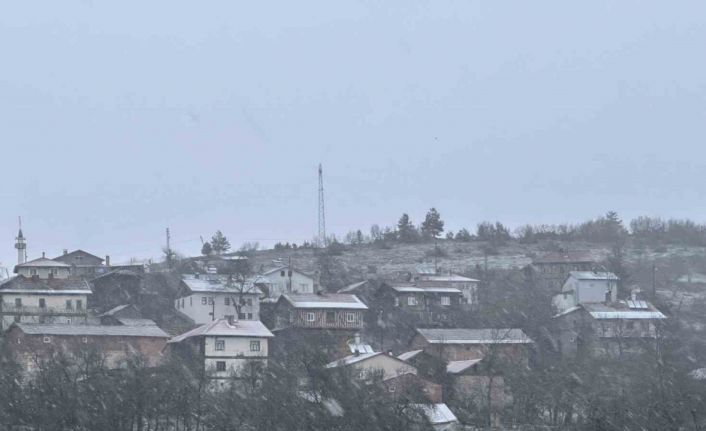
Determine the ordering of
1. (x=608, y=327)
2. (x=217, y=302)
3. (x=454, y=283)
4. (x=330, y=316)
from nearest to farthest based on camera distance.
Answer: (x=330, y=316), (x=217, y=302), (x=608, y=327), (x=454, y=283)

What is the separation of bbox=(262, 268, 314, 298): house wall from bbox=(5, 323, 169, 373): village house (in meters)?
19.4

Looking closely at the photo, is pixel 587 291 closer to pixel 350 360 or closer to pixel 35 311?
pixel 350 360

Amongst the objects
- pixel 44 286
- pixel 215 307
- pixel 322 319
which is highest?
pixel 44 286

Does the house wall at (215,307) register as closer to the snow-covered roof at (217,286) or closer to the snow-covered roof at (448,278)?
the snow-covered roof at (217,286)

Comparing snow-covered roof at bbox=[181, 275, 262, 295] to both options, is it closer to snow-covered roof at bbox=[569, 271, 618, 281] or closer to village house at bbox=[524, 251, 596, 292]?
snow-covered roof at bbox=[569, 271, 618, 281]

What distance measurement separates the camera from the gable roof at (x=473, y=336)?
82.4 m

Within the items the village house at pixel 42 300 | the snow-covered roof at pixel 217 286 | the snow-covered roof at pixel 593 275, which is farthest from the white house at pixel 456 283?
the village house at pixel 42 300

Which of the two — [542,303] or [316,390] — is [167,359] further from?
[542,303]

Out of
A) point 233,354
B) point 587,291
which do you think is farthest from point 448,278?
point 233,354

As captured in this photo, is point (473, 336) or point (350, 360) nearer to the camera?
point (350, 360)

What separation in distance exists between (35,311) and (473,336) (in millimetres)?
25495

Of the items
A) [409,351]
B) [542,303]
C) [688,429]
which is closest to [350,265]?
[542,303]

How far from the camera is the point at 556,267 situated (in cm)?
10694

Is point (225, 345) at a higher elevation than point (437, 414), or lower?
higher
